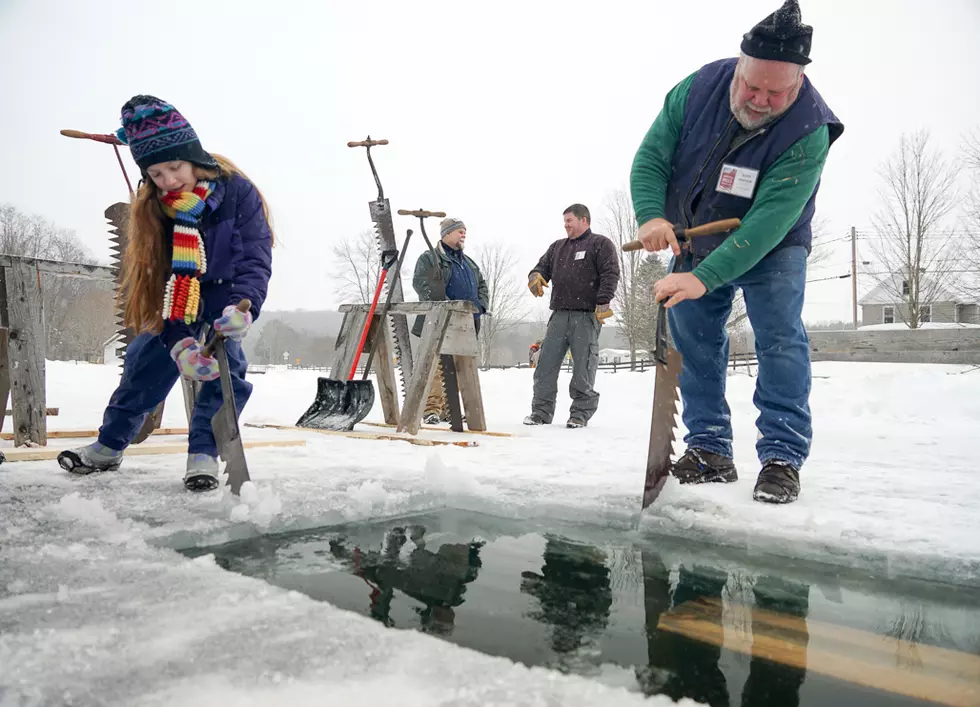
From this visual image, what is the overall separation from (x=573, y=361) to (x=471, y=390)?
121 cm

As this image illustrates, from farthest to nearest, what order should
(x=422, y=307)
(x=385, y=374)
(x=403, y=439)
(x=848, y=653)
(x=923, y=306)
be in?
1. (x=923, y=306)
2. (x=385, y=374)
3. (x=422, y=307)
4. (x=403, y=439)
5. (x=848, y=653)

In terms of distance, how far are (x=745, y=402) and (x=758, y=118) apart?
23.8ft

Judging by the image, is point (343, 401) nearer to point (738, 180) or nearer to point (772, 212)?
point (738, 180)

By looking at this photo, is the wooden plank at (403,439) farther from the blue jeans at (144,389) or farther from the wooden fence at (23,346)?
the wooden fence at (23,346)

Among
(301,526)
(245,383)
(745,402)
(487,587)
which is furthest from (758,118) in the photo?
(745,402)

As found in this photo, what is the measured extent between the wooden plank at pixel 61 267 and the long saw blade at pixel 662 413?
3164 mm

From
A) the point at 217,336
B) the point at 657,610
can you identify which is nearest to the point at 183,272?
the point at 217,336

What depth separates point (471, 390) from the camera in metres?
5.27

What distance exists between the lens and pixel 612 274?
237 inches

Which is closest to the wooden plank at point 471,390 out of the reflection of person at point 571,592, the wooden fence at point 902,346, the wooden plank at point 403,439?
the wooden plank at point 403,439

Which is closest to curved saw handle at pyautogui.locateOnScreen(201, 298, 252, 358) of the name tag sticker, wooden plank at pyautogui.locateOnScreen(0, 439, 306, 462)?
wooden plank at pyautogui.locateOnScreen(0, 439, 306, 462)

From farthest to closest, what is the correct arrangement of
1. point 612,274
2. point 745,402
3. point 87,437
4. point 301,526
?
point 745,402, point 612,274, point 87,437, point 301,526

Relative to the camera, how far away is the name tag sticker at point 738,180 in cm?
252

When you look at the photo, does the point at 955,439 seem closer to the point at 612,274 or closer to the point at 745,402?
the point at 612,274
